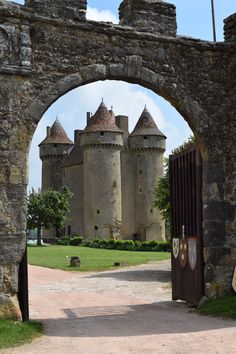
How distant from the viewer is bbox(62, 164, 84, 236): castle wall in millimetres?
52188

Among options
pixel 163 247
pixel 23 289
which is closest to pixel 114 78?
pixel 23 289

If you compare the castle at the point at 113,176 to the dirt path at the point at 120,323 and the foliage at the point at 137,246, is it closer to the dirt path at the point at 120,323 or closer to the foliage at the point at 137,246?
the foliage at the point at 137,246

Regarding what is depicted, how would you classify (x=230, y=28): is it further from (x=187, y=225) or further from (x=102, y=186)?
(x=102, y=186)

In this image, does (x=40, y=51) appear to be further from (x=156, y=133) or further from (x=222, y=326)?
(x=156, y=133)

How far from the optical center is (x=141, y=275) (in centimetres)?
1841

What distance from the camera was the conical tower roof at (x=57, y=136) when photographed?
5827 cm

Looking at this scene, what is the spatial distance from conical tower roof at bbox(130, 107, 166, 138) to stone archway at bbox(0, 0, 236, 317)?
41976 mm

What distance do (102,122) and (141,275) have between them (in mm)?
31063

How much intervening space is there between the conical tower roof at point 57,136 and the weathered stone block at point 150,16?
161 ft

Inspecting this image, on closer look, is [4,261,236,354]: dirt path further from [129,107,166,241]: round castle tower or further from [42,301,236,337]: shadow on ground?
[129,107,166,241]: round castle tower

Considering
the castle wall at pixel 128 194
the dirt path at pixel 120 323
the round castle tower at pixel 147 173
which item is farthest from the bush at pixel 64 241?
the dirt path at pixel 120 323

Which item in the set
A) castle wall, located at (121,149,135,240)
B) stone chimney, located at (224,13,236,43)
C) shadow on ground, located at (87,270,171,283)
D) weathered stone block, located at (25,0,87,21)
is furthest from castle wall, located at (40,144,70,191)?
weathered stone block, located at (25,0,87,21)

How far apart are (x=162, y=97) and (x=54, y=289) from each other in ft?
22.4

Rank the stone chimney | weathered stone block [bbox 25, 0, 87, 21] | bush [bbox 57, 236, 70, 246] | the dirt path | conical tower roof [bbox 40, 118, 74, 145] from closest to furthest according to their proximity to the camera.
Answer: the dirt path
weathered stone block [bbox 25, 0, 87, 21]
the stone chimney
bush [bbox 57, 236, 70, 246]
conical tower roof [bbox 40, 118, 74, 145]
